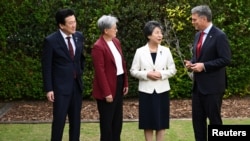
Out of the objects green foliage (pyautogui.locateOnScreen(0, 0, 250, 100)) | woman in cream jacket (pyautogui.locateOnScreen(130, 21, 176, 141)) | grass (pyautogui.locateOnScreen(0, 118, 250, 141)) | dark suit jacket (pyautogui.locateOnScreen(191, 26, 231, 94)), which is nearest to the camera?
dark suit jacket (pyautogui.locateOnScreen(191, 26, 231, 94))

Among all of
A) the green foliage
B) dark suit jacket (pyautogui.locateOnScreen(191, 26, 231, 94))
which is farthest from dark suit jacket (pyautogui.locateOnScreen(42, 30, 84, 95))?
the green foliage

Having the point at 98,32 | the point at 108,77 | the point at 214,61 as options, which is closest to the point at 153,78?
the point at 108,77

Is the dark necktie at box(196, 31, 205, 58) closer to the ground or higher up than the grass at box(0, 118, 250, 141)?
higher up

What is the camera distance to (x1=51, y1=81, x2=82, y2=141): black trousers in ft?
21.5

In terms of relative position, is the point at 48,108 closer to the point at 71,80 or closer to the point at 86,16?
the point at 86,16

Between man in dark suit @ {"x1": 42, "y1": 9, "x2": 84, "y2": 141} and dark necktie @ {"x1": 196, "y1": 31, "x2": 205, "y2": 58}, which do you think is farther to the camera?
dark necktie @ {"x1": 196, "y1": 31, "x2": 205, "y2": 58}

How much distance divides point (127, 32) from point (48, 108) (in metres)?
2.17

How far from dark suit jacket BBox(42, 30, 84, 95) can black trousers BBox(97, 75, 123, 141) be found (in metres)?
0.51

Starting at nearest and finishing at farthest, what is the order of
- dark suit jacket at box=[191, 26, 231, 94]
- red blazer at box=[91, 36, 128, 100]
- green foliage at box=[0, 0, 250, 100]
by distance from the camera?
dark suit jacket at box=[191, 26, 231, 94]
red blazer at box=[91, 36, 128, 100]
green foliage at box=[0, 0, 250, 100]

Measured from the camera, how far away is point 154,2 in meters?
10.5

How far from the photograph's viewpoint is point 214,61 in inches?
252

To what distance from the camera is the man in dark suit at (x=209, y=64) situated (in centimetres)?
642

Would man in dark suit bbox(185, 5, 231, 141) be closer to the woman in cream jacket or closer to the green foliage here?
the woman in cream jacket

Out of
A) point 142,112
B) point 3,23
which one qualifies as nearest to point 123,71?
point 142,112
